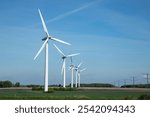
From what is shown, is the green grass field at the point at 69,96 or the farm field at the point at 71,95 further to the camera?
the farm field at the point at 71,95

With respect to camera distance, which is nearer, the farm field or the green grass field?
the green grass field

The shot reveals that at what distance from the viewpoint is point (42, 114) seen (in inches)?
680

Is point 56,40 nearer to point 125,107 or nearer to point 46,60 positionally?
point 46,60

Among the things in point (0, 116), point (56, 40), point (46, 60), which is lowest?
point (0, 116)

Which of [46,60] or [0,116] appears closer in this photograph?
[0,116]

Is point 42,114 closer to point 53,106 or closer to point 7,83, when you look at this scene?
point 53,106

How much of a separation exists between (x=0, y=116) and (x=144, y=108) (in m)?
8.49

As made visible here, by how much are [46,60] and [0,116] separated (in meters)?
46.0

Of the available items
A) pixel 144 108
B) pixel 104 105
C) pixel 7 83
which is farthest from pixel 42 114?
pixel 7 83

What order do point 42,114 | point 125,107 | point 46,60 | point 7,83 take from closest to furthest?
point 42,114, point 125,107, point 46,60, point 7,83

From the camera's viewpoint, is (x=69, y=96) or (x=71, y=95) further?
(x=71, y=95)

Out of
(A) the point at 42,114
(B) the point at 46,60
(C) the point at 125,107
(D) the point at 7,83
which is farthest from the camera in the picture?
(D) the point at 7,83

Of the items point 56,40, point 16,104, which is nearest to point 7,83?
point 56,40

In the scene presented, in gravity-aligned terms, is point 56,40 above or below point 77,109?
above
